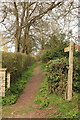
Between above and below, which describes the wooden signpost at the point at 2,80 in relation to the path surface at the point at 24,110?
above

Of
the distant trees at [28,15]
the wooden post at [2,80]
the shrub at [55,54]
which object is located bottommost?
the wooden post at [2,80]

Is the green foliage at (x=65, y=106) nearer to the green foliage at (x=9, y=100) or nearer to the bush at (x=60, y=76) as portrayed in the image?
the bush at (x=60, y=76)

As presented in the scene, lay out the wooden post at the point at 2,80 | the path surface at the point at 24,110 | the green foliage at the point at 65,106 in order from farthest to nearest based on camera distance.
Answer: the wooden post at the point at 2,80
the path surface at the point at 24,110
the green foliage at the point at 65,106

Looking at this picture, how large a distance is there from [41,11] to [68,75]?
744 cm

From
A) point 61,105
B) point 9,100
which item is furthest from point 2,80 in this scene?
point 61,105

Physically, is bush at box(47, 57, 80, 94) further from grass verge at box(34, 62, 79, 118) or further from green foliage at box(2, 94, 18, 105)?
green foliage at box(2, 94, 18, 105)

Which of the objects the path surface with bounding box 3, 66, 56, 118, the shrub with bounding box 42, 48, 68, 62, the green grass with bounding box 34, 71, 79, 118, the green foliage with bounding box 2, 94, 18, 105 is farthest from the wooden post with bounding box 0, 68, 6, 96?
the shrub with bounding box 42, 48, 68, 62

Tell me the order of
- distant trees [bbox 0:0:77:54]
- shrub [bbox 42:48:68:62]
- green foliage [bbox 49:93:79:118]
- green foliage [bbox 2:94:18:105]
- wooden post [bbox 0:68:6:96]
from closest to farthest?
green foliage [bbox 49:93:79:118] → green foliage [bbox 2:94:18:105] → wooden post [bbox 0:68:6:96] → shrub [bbox 42:48:68:62] → distant trees [bbox 0:0:77:54]

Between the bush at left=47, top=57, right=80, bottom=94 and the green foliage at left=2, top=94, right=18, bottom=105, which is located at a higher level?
the bush at left=47, top=57, right=80, bottom=94

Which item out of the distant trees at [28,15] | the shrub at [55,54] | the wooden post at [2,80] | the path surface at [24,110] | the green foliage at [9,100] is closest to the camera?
the path surface at [24,110]

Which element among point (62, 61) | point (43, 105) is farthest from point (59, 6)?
point (43, 105)

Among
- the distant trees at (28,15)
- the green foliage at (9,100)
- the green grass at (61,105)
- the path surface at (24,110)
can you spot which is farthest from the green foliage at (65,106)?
the distant trees at (28,15)

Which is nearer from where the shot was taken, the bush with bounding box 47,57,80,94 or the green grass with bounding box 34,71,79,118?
the green grass with bounding box 34,71,79,118

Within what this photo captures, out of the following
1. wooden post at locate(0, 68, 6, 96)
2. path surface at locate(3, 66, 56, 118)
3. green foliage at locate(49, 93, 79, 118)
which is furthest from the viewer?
wooden post at locate(0, 68, 6, 96)
